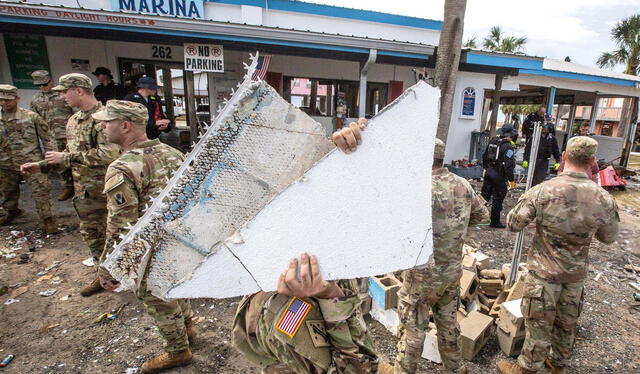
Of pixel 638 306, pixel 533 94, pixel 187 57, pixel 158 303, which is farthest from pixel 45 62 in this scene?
pixel 533 94

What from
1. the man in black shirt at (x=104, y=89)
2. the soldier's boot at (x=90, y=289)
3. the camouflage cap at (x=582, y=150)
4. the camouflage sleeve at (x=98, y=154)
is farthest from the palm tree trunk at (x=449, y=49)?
the man in black shirt at (x=104, y=89)

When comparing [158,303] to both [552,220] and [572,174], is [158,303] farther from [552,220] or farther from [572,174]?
[572,174]

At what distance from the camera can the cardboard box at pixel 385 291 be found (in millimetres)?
3109

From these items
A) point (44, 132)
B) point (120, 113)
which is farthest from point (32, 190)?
point (120, 113)

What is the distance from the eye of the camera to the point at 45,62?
6828 millimetres

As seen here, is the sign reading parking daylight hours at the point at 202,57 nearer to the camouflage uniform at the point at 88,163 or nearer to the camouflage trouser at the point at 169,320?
the camouflage uniform at the point at 88,163

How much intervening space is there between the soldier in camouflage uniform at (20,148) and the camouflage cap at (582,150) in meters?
6.43

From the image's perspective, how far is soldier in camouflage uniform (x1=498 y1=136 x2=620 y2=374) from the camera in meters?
2.36

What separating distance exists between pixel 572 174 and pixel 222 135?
2616 mm

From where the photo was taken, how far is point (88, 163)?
3.48 metres

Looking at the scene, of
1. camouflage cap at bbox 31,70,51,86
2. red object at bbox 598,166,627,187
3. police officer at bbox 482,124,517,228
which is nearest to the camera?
camouflage cap at bbox 31,70,51,86

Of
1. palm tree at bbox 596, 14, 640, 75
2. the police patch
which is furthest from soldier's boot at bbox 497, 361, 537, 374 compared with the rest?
palm tree at bbox 596, 14, 640, 75

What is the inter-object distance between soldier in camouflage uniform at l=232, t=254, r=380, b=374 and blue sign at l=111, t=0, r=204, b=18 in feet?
29.9

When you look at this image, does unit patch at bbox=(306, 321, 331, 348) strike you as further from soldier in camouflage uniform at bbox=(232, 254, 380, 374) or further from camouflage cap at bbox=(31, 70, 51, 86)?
camouflage cap at bbox=(31, 70, 51, 86)
